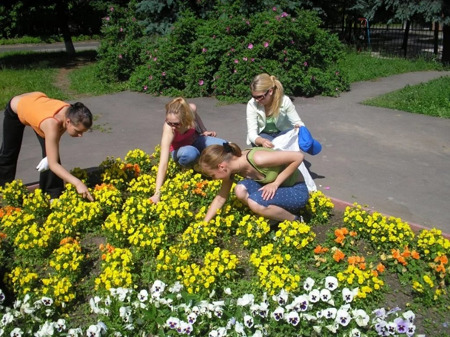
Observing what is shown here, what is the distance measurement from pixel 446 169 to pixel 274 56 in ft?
17.3

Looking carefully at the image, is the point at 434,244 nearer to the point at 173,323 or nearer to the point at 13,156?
the point at 173,323

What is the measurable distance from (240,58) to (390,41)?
14.6 metres

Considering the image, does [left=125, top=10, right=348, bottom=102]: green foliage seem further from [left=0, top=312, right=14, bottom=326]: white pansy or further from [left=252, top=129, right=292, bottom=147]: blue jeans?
[left=0, top=312, right=14, bottom=326]: white pansy

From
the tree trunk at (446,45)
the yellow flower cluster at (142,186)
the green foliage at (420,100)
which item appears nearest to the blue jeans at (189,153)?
the yellow flower cluster at (142,186)

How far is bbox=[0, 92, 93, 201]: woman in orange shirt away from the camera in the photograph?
3990 mm

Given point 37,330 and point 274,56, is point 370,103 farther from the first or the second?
point 37,330

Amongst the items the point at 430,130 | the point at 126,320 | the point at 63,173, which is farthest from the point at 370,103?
the point at 126,320

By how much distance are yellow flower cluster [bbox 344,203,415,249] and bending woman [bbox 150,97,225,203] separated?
1746 mm

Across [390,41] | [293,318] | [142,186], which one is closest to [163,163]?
[142,186]

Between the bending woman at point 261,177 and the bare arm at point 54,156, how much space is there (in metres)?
1.11

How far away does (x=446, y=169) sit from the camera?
5773 mm

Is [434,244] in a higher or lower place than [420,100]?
higher

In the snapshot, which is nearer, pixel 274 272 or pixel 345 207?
pixel 274 272

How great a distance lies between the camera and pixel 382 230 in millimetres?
3709
